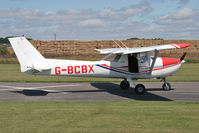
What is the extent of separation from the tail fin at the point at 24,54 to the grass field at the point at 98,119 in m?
3.93

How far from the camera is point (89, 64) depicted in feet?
46.0

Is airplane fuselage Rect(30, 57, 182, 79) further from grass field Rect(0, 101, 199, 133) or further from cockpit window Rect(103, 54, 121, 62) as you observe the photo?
grass field Rect(0, 101, 199, 133)

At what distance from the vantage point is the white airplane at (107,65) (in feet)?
43.8

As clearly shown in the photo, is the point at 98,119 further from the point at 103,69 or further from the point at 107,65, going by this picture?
the point at 107,65

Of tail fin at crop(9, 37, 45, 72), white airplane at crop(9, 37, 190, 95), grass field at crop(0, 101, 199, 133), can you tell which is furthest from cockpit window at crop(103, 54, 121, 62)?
grass field at crop(0, 101, 199, 133)

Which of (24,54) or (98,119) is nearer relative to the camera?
(98,119)

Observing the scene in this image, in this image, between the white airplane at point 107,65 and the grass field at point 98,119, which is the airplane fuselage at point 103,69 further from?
the grass field at point 98,119

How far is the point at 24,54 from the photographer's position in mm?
13312

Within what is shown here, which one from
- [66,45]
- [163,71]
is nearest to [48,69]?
[163,71]

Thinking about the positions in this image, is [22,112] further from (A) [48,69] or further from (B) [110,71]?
(B) [110,71]

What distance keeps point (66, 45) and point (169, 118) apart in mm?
39496

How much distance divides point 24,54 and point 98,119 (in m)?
6.95

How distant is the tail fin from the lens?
1323cm

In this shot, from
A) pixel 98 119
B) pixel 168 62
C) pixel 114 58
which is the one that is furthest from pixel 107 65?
pixel 98 119
